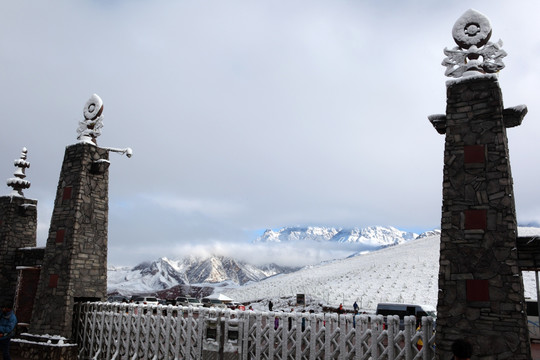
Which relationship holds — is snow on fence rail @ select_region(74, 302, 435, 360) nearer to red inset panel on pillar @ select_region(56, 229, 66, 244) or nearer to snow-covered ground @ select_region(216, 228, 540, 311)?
red inset panel on pillar @ select_region(56, 229, 66, 244)

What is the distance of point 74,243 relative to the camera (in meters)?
14.2

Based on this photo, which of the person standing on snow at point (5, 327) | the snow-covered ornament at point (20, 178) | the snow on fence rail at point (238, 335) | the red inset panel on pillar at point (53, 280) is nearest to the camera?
the snow on fence rail at point (238, 335)

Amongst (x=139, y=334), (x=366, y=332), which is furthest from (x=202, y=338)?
(x=366, y=332)

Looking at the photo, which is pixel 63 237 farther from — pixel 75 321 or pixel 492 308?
pixel 492 308

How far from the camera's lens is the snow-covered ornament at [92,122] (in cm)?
1558

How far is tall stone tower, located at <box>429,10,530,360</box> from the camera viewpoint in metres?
7.66

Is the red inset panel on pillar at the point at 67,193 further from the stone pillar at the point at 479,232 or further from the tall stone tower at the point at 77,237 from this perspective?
the stone pillar at the point at 479,232

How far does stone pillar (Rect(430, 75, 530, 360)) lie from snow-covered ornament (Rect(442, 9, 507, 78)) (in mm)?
300

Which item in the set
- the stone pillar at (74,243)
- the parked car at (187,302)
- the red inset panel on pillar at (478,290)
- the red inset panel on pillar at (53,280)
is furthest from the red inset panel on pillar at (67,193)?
the parked car at (187,302)

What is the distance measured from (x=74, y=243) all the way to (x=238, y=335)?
7.05 meters

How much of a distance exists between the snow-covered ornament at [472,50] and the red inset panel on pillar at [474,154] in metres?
1.59

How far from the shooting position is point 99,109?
1572cm

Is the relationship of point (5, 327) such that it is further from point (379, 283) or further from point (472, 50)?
point (379, 283)

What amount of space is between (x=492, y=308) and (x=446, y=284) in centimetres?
85
